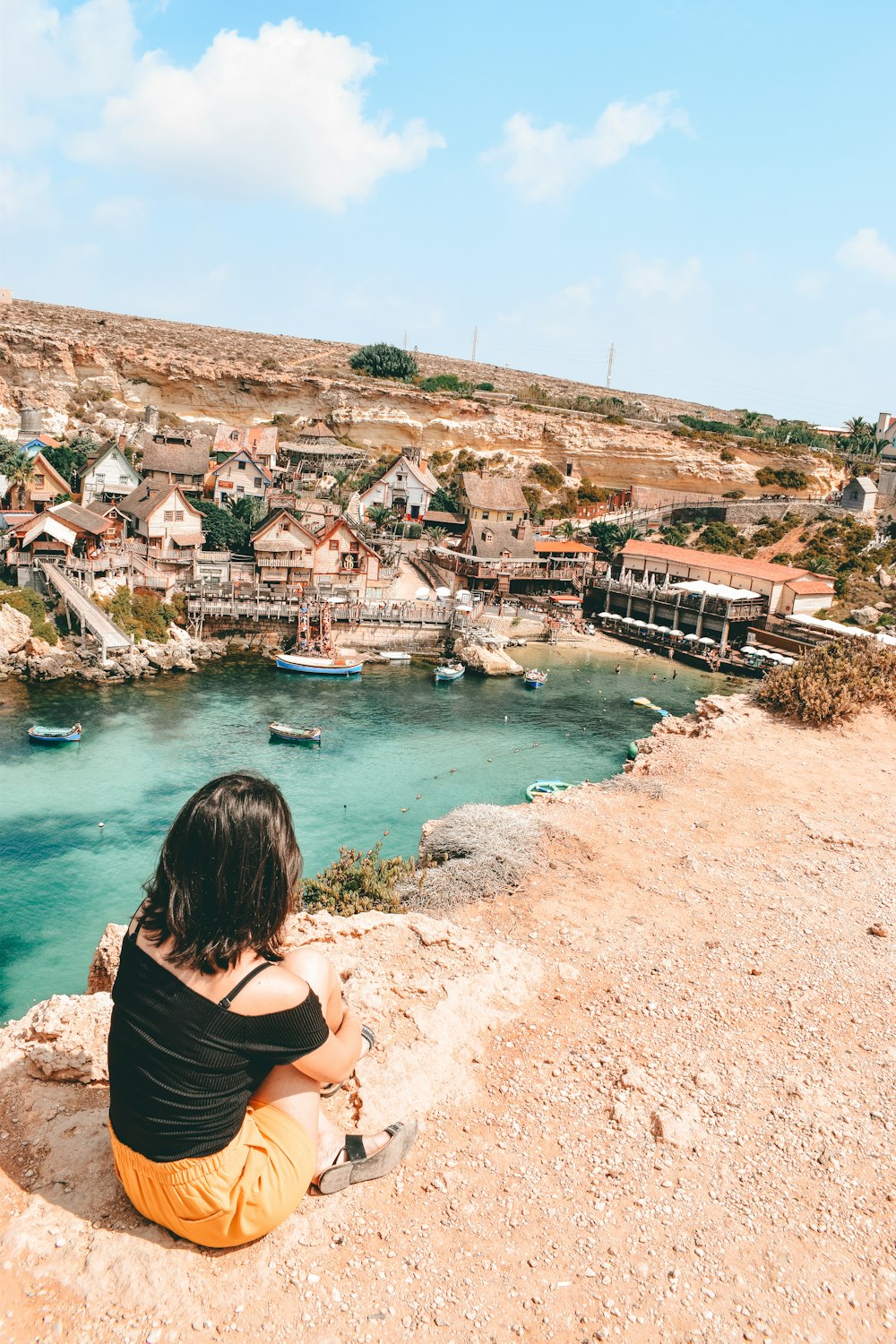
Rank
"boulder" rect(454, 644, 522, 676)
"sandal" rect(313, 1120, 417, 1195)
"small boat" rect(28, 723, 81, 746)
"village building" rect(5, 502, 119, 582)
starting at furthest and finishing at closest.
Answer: "boulder" rect(454, 644, 522, 676), "village building" rect(5, 502, 119, 582), "small boat" rect(28, 723, 81, 746), "sandal" rect(313, 1120, 417, 1195)

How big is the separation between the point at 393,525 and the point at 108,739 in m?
35.0

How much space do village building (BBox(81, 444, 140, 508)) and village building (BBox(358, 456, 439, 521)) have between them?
57.1 ft

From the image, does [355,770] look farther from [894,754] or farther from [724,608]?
[724,608]

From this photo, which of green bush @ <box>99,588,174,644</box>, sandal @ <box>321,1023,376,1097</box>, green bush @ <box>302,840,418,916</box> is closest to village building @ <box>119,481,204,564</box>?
green bush @ <box>99,588,174,644</box>

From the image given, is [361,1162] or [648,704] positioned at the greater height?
[361,1162]

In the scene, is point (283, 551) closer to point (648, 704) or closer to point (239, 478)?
point (239, 478)

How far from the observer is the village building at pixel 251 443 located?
64.3m

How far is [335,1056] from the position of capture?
4.27 metres

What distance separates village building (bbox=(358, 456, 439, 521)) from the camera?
205ft

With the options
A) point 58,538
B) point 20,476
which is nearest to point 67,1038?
point 58,538

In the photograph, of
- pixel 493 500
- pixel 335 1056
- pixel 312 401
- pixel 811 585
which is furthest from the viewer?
pixel 312 401

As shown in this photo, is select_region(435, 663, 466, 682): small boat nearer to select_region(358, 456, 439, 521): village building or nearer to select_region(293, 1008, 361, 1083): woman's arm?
select_region(358, 456, 439, 521): village building

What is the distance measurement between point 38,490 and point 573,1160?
50.8m

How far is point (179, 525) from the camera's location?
47.3 metres
